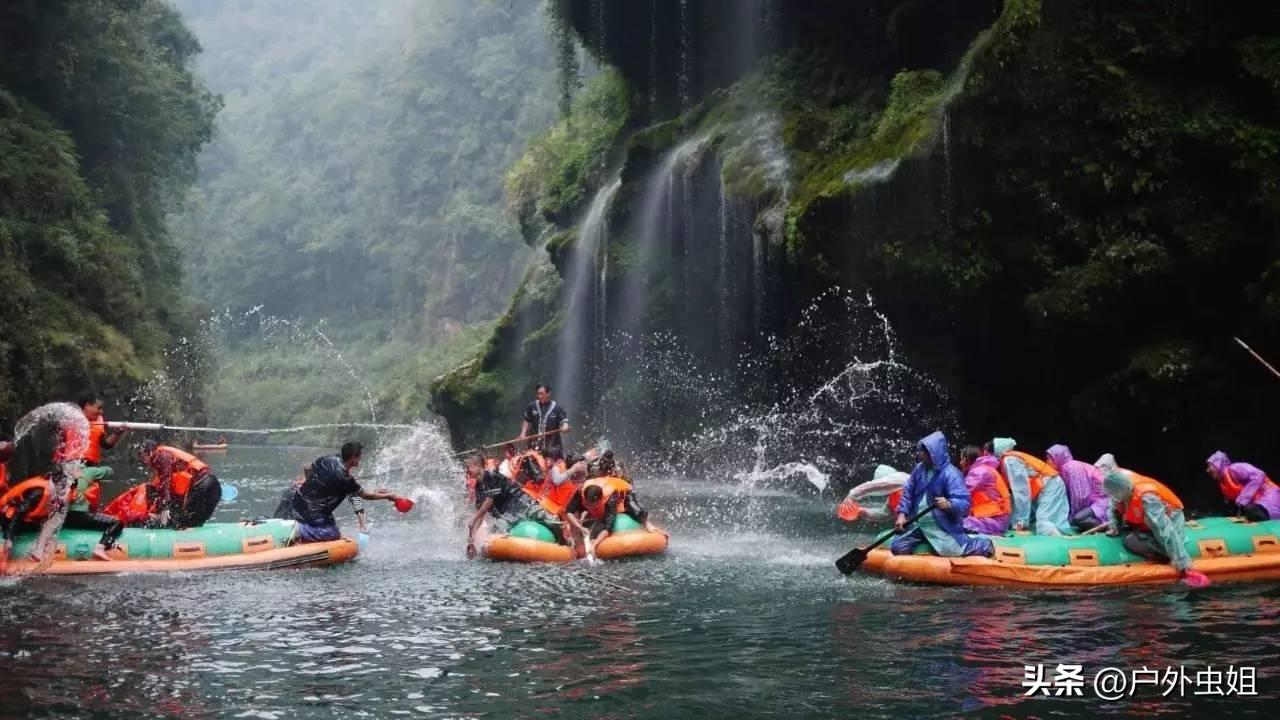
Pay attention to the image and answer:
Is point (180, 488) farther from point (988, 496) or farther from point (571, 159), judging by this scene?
point (571, 159)

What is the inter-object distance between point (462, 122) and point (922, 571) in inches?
2627

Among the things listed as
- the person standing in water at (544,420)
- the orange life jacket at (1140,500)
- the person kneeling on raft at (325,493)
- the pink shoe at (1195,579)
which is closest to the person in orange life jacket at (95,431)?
the person kneeling on raft at (325,493)

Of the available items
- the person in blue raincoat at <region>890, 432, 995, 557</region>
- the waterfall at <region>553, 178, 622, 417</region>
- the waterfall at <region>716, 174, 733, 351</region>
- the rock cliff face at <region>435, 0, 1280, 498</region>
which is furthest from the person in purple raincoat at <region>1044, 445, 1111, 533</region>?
the waterfall at <region>553, 178, 622, 417</region>

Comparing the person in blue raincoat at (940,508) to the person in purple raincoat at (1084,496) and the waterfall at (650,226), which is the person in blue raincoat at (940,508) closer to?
the person in purple raincoat at (1084,496)

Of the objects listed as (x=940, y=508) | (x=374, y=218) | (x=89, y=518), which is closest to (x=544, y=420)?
(x=89, y=518)

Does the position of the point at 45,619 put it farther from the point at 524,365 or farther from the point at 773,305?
the point at 524,365

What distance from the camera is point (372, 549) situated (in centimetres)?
1448

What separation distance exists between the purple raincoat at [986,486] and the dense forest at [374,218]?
1795 inches

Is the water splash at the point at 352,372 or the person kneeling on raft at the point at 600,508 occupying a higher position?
the water splash at the point at 352,372

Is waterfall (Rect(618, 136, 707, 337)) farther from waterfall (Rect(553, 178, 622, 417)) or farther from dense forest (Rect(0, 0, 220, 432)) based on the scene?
dense forest (Rect(0, 0, 220, 432))

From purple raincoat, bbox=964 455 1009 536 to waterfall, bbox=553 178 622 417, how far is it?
670 inches

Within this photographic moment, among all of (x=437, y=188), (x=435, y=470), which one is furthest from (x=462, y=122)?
(x=435, y=470)

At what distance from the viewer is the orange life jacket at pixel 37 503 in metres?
11.2

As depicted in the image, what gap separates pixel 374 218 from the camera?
76625 millimetres
